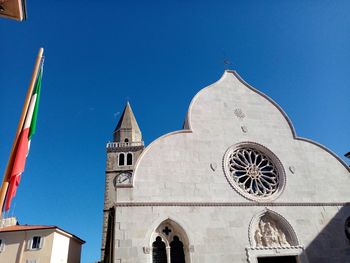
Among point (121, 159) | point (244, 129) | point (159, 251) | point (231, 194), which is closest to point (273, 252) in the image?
point (231, 194)

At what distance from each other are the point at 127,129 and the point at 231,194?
2560 cm

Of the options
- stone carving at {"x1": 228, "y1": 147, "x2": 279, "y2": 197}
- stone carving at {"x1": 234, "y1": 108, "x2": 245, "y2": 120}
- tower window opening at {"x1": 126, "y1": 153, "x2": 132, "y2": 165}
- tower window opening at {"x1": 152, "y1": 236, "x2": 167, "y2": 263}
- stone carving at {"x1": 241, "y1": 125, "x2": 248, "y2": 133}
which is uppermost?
tower window opening at {"x1": 126, "y1": 153, "x2": 132, "y2": 165}

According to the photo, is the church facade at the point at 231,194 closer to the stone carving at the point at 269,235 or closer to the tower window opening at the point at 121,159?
the stone carving at the point at 269,235

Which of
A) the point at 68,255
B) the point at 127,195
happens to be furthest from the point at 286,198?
the point at 68,255

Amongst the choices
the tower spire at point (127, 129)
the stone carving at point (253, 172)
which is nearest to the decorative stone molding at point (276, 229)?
the stone carving at point (253, 172)

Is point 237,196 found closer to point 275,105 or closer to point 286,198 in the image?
point 286,198

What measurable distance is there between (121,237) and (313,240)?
8067 millimetres

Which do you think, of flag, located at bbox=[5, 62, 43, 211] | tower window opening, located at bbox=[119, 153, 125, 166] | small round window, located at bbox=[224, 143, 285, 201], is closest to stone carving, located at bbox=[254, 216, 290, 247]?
small round window, located at bbox=[224, 143, 285, 201]

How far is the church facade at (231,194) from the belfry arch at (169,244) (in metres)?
0.04

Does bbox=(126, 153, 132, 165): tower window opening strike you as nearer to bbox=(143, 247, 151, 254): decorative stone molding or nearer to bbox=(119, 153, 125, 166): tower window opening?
bbox=(119, 153, 125, 166): tower window opening

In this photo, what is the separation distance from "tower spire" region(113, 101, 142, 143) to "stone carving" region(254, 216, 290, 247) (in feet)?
82.6

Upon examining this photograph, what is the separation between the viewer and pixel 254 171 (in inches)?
483

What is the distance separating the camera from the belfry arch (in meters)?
9.55

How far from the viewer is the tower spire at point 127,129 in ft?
113
